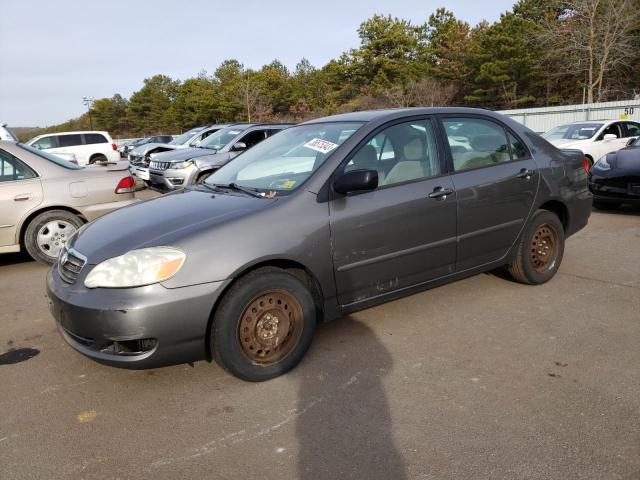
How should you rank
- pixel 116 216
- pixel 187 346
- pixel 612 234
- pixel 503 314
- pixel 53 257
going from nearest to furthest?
pixel 187 346 → pixel 116 216 → pixel 503 314 → pixel 53 257 → pixel 612 234

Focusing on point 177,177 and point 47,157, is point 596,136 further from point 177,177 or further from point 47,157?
point 47,157

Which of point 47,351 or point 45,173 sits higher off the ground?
point 45,173

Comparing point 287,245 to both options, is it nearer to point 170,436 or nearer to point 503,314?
point 170,436

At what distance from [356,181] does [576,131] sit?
11321 mm

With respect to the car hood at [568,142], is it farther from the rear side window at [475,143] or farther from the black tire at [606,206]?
the rear side window at [475,143]

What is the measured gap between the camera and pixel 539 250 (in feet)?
14.9

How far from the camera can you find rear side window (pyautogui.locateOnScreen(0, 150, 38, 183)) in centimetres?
567

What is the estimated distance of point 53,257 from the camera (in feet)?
19.2

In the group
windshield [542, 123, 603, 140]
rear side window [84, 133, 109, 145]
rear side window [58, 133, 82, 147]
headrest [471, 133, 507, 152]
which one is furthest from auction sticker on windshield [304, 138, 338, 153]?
rear side window [58, 133, 82, 147]

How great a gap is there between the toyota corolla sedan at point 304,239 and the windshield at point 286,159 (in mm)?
17

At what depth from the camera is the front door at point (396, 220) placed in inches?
130

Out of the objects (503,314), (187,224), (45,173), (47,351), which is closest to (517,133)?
(503,314)

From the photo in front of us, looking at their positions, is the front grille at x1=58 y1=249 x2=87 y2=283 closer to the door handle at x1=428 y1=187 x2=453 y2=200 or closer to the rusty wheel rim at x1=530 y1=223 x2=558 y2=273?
the door handle at x1=428 y1=187 x2=453 y2=200

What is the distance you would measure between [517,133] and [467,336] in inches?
76.2
